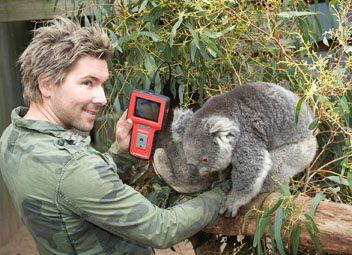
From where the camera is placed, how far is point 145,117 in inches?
84.4

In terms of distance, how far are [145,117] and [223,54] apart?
2.25ft

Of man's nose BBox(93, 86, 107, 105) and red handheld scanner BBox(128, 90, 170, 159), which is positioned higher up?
man's nose BBox(93, 86, 107, 105)

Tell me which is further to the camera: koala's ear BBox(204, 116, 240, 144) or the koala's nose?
the koala's nose

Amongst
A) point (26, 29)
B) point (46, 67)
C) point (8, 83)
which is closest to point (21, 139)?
point (46, 67)

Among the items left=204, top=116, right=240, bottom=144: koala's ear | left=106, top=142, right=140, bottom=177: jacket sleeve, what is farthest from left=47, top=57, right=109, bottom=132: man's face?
left=204, top=116, right=240, bottom=144: koala's ear

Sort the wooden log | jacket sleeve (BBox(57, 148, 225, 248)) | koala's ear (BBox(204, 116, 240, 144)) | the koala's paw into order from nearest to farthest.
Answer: jacket sleeve (BBox(57, 148, 225, 248))
the wooden log
the koala's paw
koala's ear (BBox(204, 116, 240, 144))

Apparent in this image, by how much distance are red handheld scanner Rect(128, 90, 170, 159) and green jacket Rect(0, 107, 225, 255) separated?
447 millimetres

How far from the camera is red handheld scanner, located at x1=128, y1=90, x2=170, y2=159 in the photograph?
2.10 metres

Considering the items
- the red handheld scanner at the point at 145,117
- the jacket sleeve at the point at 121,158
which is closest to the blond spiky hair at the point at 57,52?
the red handheld scanner at the point at 145,117

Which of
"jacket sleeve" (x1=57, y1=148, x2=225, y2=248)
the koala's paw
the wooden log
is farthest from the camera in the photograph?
the koala's paw

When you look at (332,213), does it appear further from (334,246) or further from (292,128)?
(292,128)

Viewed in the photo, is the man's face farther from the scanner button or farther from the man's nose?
the scanner button

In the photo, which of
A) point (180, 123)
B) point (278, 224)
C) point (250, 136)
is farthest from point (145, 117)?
point (278, 224)

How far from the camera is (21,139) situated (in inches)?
67.7
